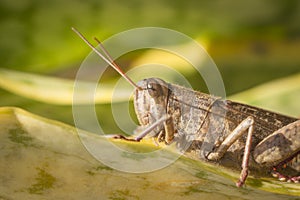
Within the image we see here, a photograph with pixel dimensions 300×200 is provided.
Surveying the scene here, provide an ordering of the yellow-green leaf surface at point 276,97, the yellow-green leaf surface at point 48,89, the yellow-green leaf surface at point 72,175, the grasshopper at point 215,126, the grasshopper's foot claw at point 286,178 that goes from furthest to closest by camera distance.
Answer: the yellow-green leaf surface at point 276,97, the yellow-green leaf surface at point 48,89, the grasshopper at point 215,126, the grasshopper's foot claw at point 286,178, the yellow-green leaf surface at point 72,175

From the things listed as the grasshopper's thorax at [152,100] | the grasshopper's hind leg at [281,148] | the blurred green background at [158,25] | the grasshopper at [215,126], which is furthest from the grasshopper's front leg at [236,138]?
the blurred green background at [158,25]

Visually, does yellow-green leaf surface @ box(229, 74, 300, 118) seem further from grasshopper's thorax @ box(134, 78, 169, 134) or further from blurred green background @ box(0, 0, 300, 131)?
grasshopper's thorax @ box(134, 78, 169, 134)

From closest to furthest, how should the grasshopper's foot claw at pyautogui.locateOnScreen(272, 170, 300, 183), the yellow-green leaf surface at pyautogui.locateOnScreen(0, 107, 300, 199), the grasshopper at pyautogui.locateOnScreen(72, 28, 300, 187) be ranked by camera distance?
the yellow-green leaf surface at pyautogui.locateOnScreen(0, 107, 300, 199), the grasshopper's foot claw at pyautogui.locateOnScreen(272, 170, 300, 183), the grasshopper at pyautogui.locateOnScreen(72, 28, 300, 187)

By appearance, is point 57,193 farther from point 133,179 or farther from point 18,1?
point 18,1

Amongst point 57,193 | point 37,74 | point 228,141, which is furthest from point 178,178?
point 37,74

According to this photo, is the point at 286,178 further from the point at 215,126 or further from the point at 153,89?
the point at 153,89

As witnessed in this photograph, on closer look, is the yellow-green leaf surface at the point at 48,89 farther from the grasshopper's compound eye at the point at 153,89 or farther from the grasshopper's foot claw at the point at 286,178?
the grasshopper's foot claw at the point at 286,178

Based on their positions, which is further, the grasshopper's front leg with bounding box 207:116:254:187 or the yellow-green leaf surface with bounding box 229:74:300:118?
the yellow-green leaf surface with bounding box 229:74:300:118

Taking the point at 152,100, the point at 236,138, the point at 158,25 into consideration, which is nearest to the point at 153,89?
the point at 152,100

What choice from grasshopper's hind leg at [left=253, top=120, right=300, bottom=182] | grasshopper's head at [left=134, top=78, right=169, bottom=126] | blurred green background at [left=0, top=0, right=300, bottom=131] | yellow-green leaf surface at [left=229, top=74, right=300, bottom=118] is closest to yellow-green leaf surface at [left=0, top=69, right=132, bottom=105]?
blurred green background at [left=0, top=0, right=300, bottom=131]
